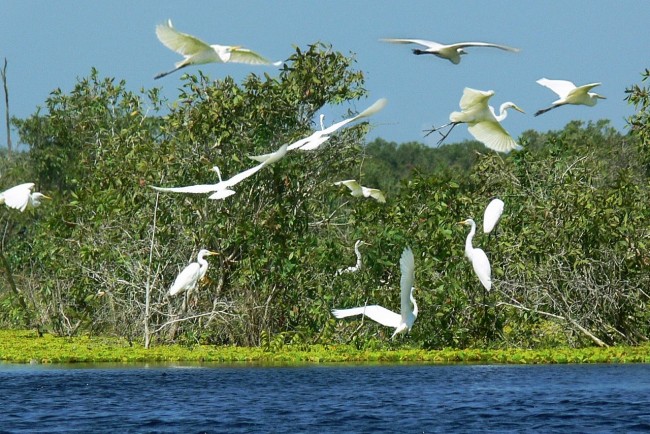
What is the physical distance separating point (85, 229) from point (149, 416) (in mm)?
8391

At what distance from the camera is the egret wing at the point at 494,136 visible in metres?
14.2

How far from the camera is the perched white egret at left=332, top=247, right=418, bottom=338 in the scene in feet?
43.3

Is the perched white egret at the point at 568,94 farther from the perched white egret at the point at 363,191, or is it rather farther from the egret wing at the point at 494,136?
the perched white egret at the point at 363,191

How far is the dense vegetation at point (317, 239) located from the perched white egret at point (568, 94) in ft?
9.94

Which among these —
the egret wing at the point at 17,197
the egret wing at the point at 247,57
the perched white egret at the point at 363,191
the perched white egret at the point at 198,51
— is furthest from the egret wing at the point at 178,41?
the egret wing at the point at 17,197

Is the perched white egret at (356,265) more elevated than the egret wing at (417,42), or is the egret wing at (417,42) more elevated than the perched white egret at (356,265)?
the egret wing at (417,42)

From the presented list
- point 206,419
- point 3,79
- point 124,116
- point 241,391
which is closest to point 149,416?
point 206,419

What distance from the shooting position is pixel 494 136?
47.1 ft

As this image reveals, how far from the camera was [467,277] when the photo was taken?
1764 cm

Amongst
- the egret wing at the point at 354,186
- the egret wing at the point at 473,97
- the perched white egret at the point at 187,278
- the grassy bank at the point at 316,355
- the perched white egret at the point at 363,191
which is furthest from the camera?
the perched white egret at the point at 363,191

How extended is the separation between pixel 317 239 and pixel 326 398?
20.0ft

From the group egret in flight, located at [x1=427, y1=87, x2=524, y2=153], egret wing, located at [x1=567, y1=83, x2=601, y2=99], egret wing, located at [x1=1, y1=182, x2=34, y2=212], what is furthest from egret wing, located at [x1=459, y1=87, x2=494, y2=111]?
egret wing, located at [x1=1, y1=182, x2=34, y2=212]

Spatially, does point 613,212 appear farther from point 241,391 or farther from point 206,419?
point 206,419

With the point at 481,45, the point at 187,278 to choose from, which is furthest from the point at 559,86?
the point at 187,278
